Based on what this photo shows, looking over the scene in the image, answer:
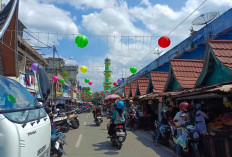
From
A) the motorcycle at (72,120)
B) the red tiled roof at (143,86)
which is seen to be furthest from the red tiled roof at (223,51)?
the motorcycle at (72,120)

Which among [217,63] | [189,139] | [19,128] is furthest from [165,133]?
[19,128]

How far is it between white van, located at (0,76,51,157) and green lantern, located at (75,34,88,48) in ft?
20.1

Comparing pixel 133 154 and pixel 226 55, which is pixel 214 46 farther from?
pixel 133 154

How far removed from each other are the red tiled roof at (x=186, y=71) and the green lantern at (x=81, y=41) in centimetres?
466

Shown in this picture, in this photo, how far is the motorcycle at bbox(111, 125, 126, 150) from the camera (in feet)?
24.7

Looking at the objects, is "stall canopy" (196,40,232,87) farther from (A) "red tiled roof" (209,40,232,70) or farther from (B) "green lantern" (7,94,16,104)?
(B) "green lantern" (7,94,16,104)

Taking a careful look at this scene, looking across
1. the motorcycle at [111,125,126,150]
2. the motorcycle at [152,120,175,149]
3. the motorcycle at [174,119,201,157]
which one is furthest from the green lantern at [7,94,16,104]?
the motorcycle at [152,120,175,149]

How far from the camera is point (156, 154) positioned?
7020 millimetres

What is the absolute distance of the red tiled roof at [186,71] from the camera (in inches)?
403

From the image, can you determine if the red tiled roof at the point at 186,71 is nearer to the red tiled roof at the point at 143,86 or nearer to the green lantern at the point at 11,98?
the red tiled roof at the point at 143,86

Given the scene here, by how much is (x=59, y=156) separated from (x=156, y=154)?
10.4 ft

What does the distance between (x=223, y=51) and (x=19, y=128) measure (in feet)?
24.4

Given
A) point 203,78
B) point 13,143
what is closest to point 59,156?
point 13,143

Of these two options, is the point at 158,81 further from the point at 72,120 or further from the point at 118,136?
the point at 118,136
